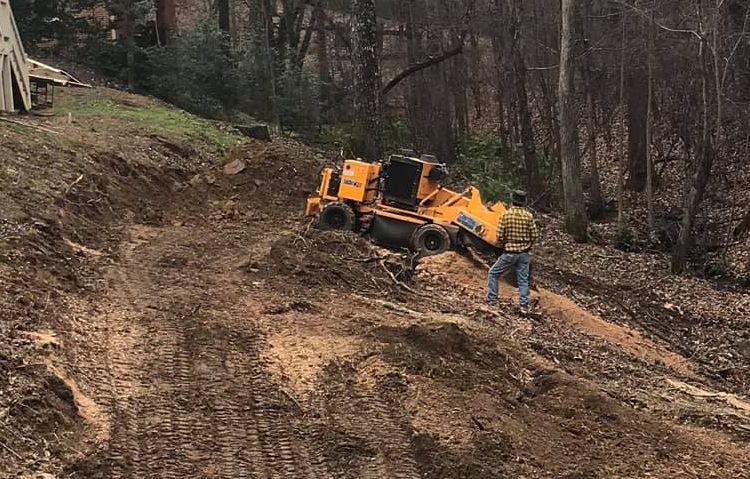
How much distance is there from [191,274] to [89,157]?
5503 millimetres

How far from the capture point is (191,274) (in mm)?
11469

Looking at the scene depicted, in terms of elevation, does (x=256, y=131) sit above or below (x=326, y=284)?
above

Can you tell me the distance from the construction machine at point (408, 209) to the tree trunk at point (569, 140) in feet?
20.3

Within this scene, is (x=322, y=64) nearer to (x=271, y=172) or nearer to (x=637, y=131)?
(x=637, y=131)

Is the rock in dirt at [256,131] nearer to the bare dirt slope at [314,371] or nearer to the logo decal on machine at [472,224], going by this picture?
the bare dirt slope at [314,371]

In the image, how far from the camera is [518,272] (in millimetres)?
11828

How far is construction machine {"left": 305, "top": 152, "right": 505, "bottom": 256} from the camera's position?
1364 centimetres

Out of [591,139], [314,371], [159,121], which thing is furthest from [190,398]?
[591,139]

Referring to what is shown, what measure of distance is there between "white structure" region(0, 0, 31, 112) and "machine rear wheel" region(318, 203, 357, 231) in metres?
7.79

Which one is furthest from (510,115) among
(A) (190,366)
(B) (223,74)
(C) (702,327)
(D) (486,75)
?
(A) (190,366)

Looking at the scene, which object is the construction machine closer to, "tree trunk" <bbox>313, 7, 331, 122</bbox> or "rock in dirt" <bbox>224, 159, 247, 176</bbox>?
"rock in dirt" <bbox>224, 159, 247, 176</bbox>

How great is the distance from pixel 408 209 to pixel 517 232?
2667 millimetres

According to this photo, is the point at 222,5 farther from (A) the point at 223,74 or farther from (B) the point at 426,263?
(B) the point at 426,263

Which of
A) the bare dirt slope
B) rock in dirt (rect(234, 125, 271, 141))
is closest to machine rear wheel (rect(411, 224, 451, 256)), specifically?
the bare dirt slope
